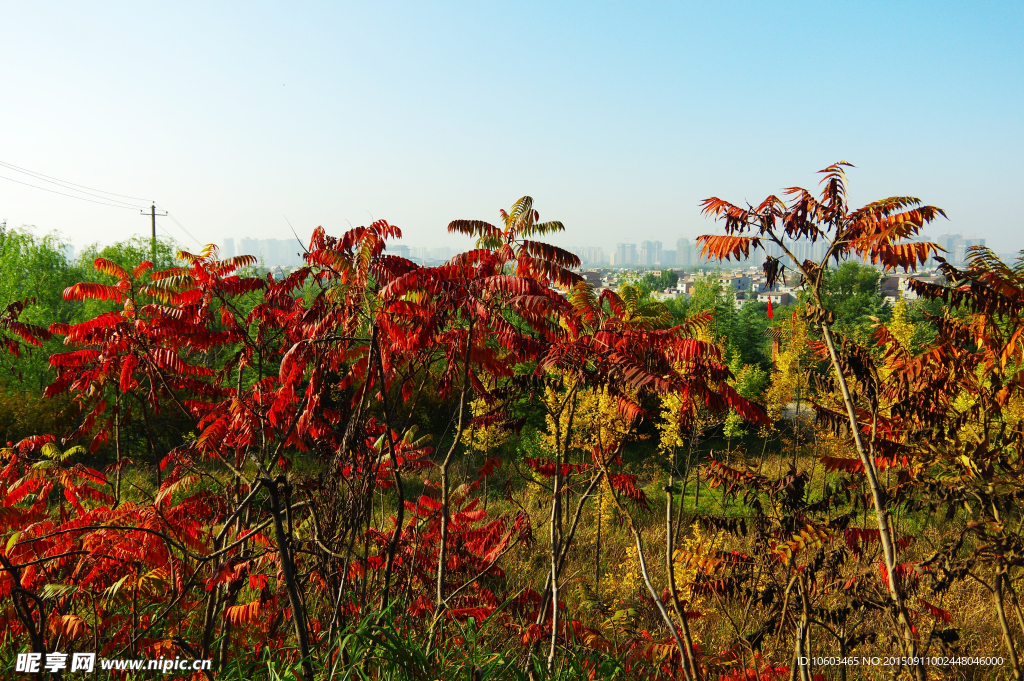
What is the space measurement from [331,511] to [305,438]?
1.73 meters

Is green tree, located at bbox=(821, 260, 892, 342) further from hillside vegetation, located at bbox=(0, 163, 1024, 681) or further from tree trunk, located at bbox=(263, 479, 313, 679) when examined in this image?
tree trunk, located at bbox=(263, 479, 313, 679)

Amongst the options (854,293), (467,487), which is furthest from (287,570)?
(854,293)

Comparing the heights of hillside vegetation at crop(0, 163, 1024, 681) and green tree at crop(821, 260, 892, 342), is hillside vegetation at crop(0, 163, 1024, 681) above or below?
below

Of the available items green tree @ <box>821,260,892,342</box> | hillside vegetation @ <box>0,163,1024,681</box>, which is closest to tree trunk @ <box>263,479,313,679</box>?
hillside vegetation @ <box>0,163,1024,681</box>

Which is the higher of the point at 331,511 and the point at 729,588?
the point at 331,511

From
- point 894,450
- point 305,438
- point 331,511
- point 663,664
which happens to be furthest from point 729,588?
point 305,438

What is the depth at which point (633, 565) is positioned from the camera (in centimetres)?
740

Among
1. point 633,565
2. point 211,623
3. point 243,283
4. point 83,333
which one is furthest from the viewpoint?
point 633,565

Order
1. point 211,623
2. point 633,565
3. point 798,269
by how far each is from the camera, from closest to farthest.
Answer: point 211,623 → point 798,269 → point 633,565

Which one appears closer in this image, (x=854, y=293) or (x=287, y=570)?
(x=287, y=570)

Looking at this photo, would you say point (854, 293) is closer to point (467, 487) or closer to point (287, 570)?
point (467, 487)

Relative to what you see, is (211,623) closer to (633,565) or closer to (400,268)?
(400,268)

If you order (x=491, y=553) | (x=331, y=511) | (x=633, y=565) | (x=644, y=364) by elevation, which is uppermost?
(x=644, y=364)

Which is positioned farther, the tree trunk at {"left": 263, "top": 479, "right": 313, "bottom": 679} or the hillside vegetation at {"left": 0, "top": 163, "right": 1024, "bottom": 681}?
the hillside vegetation at {"left": 0, "top": 163, "right": 1024, "bottom": 681}
